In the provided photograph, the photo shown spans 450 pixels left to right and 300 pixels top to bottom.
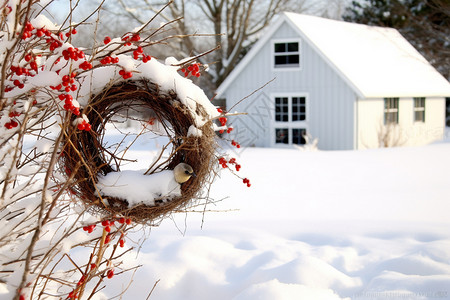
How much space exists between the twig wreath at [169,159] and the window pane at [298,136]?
13181 millimetres

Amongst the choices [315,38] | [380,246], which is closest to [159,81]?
[380,246]

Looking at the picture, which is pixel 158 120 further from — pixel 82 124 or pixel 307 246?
pixel 307 246

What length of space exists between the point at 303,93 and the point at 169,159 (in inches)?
514

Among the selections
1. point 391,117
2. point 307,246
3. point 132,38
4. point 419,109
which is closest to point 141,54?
point 132,38

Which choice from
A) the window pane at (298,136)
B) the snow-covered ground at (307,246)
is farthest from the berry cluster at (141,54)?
the window pane at (298,136)

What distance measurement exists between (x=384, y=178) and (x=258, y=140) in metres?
6.97

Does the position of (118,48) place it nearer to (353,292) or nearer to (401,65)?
(353,292)

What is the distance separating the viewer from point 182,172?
3160 millimetres

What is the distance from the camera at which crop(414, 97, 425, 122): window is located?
1862 centimetres

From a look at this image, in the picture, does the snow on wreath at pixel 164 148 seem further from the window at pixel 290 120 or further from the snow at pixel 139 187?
the window at pixel 290 120

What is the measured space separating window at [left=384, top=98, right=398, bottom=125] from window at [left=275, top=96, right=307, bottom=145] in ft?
8.68

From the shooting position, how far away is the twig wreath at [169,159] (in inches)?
120

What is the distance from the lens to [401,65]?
61.0 ft

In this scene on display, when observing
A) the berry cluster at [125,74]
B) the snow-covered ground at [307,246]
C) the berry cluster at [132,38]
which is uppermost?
the berry cluster at [132,38]
